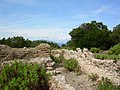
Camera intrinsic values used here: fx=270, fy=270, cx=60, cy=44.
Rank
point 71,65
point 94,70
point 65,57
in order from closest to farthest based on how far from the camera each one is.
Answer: point 94,70 < point 71,65 < point 65,57

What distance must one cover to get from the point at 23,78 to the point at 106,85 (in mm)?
3149

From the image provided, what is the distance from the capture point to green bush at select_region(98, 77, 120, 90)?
352 inches

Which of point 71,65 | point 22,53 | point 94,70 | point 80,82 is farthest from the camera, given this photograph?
point 22,53

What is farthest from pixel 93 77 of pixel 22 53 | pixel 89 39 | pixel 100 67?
pixel 89 39

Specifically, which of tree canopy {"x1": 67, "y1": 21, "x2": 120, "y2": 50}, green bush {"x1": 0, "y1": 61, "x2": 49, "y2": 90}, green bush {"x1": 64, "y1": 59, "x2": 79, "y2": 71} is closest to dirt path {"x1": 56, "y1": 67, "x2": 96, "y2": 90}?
green bush {"x1": 64, "y1": 59, "x2": 79, "y2": 71}

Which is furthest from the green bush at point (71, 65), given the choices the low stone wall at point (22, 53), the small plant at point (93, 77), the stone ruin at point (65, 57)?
the low stone wall at point (22, 53)

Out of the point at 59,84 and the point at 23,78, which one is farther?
the point at 23,78

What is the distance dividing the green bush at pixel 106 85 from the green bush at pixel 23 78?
2.16 m

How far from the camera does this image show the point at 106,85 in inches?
357

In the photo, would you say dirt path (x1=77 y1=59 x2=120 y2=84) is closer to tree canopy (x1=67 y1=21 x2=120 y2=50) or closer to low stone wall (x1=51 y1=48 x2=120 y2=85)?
low stone wall (x1=51 y1=48 x2=120 y2=85)

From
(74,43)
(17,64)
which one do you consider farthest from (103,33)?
(17,64)

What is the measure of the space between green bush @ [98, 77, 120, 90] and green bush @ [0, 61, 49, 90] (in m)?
2.16

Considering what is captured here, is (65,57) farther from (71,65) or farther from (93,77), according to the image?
(93,77)

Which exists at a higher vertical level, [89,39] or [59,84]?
[89,39]
